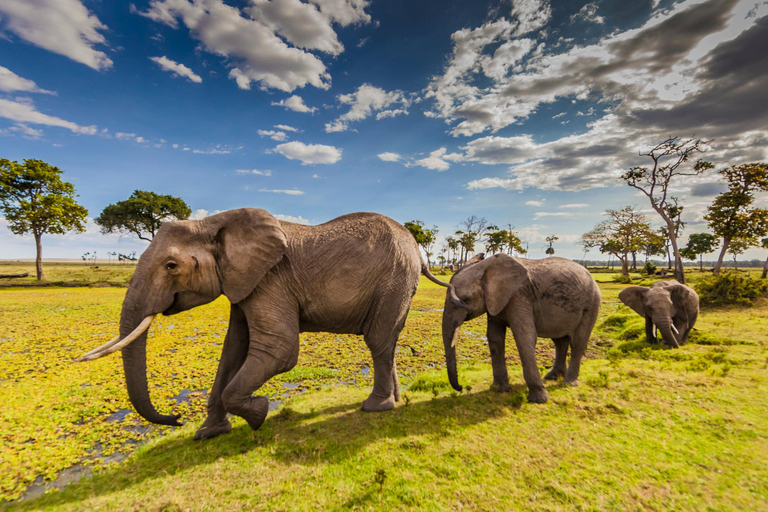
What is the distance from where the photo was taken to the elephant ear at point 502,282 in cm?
502

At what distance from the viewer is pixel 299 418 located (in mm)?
4574

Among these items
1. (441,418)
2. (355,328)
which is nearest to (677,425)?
(441,418)

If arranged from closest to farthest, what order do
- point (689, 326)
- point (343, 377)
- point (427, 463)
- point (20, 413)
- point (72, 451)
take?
point (427, 463) < point (72, 451) < point (20, 413) < point (343, 377) < point (689, 326)

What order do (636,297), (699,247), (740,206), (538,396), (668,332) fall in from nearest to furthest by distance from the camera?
(538,396)
(668,332)
(636,297)
(740,206)
(699,247)

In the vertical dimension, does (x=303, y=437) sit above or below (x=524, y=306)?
below

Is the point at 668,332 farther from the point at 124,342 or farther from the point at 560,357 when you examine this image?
the point at 124,342

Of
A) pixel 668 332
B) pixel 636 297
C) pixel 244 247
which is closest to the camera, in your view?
pixel 244 247

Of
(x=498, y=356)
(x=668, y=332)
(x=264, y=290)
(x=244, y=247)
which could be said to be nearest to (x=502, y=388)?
(x=498, y=356)

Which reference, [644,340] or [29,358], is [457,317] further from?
[29,358]

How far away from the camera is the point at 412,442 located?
376 centimetres

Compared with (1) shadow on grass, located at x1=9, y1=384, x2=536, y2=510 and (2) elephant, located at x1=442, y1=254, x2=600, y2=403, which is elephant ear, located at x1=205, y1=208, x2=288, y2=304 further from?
(2) elephant, located at x1=442, y1=254, x2=600, y2=403

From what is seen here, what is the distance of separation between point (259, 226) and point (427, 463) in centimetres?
357

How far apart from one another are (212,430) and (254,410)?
3.07 ft

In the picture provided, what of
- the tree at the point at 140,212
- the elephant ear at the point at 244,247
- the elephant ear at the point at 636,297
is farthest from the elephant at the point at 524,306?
the tree at the point at 140,212
